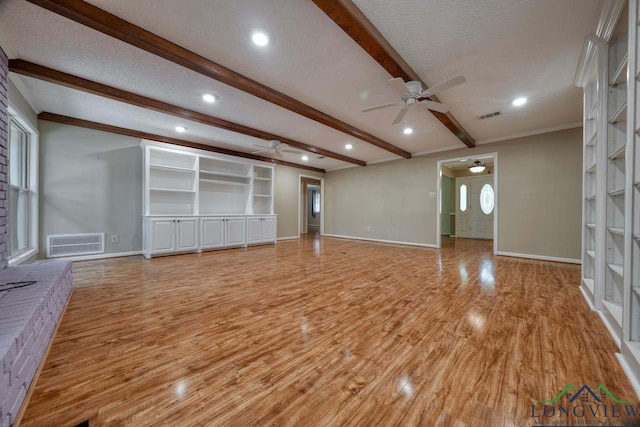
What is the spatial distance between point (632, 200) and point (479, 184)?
293 inches

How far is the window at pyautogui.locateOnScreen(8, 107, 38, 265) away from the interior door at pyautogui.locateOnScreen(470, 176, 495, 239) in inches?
416

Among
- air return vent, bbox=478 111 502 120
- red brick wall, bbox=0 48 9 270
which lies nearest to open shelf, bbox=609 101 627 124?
air return vent, bbox=478 111 502 120

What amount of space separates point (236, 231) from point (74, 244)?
288cm

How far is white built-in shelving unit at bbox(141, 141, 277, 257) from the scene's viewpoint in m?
4.89

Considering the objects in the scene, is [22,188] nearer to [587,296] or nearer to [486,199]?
[587,296]

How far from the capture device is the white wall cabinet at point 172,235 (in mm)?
4703

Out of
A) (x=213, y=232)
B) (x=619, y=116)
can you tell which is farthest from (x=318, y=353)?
(x=213, y=232)

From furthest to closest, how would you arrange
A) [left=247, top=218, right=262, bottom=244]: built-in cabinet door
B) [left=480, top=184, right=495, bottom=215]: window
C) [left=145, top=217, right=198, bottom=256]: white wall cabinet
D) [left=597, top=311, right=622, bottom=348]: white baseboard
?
[left=480, top=184, right=495, bottom=215]: window → [left=247, top=218, right=262, bottom=244]: built-in cabinet door → [left=145, top=217, right=198, bottom=256]: white wall cabinet → [left=597, top=311, right=622, bottom=348]: white baseboard

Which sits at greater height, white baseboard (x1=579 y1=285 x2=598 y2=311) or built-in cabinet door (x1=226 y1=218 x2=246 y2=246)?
built-in cabinet door (x1=226 y1=218 x2=246 y2=246)

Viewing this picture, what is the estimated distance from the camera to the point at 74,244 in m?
4.32

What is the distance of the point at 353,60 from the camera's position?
2574 millimetres

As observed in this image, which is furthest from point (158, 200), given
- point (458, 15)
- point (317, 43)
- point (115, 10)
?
point (458, 15)

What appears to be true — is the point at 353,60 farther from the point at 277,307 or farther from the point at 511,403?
the point at 511,403

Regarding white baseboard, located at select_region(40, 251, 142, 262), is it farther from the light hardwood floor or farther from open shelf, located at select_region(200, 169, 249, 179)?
open shelf, located at select_region(200, 169, 249, 179)
